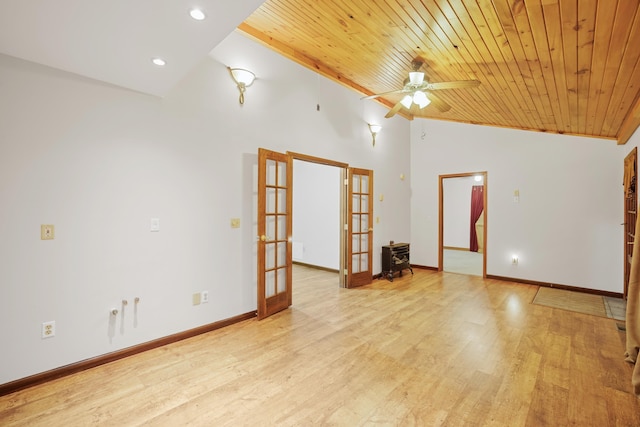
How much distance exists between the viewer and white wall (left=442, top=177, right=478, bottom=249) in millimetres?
9430

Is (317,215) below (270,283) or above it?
above

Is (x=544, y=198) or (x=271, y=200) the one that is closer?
(x=271, y=200)

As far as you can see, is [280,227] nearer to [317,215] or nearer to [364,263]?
[364,263]

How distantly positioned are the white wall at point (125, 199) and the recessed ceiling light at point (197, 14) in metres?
1.39

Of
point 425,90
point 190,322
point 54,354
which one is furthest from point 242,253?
point 425,90

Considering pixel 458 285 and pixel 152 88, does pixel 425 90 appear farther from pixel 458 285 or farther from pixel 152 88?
pixel 458 285

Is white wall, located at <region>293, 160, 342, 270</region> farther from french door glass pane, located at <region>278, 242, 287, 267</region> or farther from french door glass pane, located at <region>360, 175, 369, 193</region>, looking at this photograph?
french door glass pane, located at <region>278, 242, 287, 267</region>

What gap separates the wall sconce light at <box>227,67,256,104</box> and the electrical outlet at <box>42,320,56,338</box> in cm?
266

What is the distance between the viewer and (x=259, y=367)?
246 cm

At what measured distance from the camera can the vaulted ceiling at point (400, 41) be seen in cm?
165

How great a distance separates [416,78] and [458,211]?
7.38 metres

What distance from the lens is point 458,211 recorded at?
9633 mm

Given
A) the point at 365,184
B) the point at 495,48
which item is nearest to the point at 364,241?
the point at 365,184

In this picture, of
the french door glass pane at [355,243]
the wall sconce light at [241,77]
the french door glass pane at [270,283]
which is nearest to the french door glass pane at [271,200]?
the french door glass pane at [270,283]
